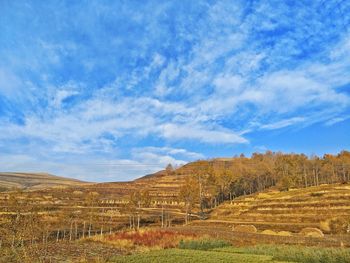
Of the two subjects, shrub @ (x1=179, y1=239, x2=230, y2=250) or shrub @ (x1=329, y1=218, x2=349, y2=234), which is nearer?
shrub @ (x1=179, y1=239, x2=230, y2=250)

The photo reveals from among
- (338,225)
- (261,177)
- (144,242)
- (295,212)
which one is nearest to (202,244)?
(144,242)

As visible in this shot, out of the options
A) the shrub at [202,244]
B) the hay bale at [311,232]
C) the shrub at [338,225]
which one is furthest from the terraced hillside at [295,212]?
the shrub at [202,244]

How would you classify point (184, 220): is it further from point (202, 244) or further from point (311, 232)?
point (202, 244)

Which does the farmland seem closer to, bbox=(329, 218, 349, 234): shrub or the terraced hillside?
bbox=(329, 218, 349, 234): shrub

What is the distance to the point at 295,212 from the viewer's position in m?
72.1

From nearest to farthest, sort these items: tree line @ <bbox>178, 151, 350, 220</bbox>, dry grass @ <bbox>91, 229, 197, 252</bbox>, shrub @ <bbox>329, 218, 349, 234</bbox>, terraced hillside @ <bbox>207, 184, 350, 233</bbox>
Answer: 1. dry grass @ <bbox>91, 229, 197, 252</bbox>
2. shrub @ <bbox>329, 218, 349, 234</bbox>
3. terraced hillside @ <bbox>207, 184, 350, 233</bbox>
4. tree line @ <bbox>178, 151, 350, 220</bbox>

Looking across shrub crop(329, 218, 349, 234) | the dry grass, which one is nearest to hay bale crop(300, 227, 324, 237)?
shrub crop(329, 218, 349, 234)

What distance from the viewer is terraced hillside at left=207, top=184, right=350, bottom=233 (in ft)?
191

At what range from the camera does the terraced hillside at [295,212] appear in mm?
58194

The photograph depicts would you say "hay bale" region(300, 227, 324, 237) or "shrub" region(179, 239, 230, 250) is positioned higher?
"shrub" region(179, 239, 230, 250)

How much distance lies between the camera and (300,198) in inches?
3295

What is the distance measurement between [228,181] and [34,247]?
112533 mm

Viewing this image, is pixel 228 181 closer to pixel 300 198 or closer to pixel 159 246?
pixel 300 198

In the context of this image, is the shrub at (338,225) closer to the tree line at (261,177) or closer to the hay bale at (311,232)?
the hay bale at (311,232)
